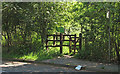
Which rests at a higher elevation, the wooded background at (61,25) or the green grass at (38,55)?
the wooded background at (61,25)

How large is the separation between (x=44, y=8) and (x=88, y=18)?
3.64m

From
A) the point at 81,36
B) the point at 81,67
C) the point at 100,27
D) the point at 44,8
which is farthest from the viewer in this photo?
the point at 44,8

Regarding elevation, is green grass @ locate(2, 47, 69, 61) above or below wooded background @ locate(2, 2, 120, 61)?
below

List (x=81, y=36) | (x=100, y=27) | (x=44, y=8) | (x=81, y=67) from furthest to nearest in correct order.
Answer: (x=44, y=8) < (x=81, y=36) < (x=100, y=27) < (x=81, y=67)

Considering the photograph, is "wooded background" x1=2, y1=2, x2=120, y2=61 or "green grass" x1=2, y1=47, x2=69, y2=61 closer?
"wooded background" x1=2, y1=2, x2=120, y2=61

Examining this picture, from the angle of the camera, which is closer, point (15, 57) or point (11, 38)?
point (15, 57)

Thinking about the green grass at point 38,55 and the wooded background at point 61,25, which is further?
the green grass at point 38,55

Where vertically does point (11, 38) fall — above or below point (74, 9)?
below

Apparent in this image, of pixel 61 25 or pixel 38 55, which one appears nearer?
pixel 38 55

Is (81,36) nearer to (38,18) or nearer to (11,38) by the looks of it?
(38,18)

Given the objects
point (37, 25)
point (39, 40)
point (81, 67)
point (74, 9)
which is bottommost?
point (81, 67)

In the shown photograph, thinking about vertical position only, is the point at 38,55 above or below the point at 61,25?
below

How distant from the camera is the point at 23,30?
51.6 ft

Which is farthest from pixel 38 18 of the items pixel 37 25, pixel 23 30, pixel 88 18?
pixel 88 18
